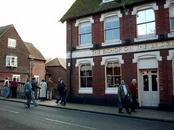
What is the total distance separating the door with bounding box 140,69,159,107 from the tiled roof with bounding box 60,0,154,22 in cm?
502

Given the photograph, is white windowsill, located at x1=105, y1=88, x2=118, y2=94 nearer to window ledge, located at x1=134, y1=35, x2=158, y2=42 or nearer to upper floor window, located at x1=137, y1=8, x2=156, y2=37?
window ledge, located at x1=134, y1=35, x2=158, y2=42

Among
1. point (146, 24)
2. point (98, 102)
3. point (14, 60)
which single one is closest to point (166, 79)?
point (146, 24)

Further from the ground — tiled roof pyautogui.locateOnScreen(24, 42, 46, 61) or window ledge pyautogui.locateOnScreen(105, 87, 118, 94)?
tiled roof pyautogui.locateOnScreen(24, 42, 46, 61)

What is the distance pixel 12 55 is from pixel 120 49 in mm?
29459

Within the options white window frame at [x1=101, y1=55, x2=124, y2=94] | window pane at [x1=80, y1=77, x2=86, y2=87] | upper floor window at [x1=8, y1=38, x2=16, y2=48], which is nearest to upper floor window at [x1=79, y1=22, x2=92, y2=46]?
white window frame at [x1=101, y1=55, x2=124, y2=94]

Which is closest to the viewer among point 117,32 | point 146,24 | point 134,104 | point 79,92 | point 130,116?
point 130,116

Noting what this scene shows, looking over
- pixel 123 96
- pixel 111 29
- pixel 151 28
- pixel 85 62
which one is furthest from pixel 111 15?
pixel 123 96

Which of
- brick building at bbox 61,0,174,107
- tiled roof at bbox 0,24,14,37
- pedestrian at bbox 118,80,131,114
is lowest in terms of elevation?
pedestrian at bbox 118,80,131,114

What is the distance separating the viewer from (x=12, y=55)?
156 ft

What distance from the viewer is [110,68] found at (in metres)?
22.6

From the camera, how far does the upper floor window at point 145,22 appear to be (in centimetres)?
2042

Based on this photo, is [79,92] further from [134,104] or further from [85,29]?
[134,104]

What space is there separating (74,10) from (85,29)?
2301 millimetres

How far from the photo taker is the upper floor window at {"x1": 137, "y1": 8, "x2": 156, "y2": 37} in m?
20.4
